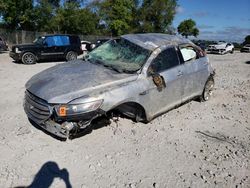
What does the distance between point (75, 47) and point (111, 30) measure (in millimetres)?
33986

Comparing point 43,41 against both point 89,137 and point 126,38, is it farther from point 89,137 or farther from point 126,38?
point 89,137

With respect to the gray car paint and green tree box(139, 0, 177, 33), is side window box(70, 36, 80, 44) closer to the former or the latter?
the gray car paint

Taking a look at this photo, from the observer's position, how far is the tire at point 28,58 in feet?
51.4

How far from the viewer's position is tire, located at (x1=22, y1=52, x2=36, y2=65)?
15655 millimetres

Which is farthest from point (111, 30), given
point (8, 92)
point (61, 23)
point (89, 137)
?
point (89, 137)

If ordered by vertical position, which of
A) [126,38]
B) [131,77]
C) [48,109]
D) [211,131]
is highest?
[126,38]

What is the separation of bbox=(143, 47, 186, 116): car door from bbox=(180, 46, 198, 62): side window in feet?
1.24

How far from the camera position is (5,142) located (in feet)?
15.4

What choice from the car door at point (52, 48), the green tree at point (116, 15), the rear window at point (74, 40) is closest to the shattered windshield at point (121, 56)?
the car door at point (52, 48)

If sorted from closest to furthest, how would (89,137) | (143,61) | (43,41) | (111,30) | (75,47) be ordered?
(89,137)
(143,61)
(43,41)
(75,47)
(111,30)

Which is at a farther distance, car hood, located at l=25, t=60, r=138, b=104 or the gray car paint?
the gray car paint

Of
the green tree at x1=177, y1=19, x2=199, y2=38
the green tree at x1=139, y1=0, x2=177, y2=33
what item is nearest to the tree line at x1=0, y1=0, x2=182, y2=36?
the green tree at x1=139, y1=0, x2=177, y2=33

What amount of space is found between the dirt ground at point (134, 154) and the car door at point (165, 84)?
42cm

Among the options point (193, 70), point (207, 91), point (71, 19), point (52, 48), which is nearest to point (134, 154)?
point (193, 70)
